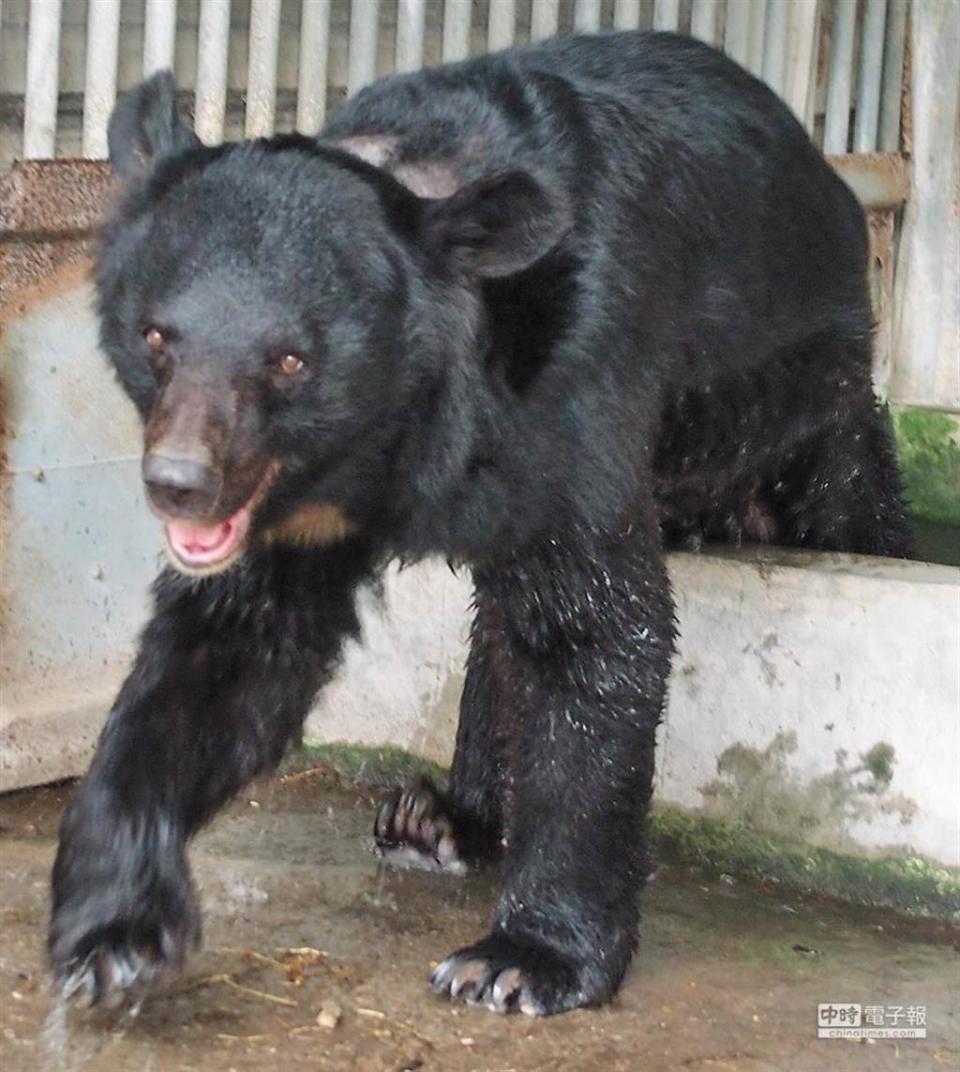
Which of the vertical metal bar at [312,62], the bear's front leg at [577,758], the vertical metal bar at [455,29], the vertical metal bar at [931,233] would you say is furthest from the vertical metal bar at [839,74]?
the bear's front leg at [577,758]

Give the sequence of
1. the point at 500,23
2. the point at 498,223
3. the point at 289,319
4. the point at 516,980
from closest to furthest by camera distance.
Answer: the point at 289,319 → the point at 498,223 → the point at 516,980 → the point at 500,23

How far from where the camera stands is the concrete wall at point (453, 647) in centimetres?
598

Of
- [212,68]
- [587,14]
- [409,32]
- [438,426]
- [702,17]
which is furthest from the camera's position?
[702,17]

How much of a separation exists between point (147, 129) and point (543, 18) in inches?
135

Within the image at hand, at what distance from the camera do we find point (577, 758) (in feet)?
16.9

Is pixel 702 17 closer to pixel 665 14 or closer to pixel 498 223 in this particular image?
pixel 665 14

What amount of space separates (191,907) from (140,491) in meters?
2.22

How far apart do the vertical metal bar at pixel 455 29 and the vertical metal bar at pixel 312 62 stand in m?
0.64

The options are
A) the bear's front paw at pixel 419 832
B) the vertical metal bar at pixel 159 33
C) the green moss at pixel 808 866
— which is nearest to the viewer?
the green moss at pixel 808 866

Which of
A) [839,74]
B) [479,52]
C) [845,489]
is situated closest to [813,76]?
[839,74]

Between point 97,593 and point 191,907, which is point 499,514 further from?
point 97,593

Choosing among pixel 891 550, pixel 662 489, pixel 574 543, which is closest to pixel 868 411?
pixel 891 550

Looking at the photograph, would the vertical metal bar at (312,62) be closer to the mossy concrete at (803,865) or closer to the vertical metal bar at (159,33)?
the vertical metal bar at (159,33)

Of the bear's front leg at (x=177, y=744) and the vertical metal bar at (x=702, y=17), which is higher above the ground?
the vertical metal bar at (x=702, y=17)
